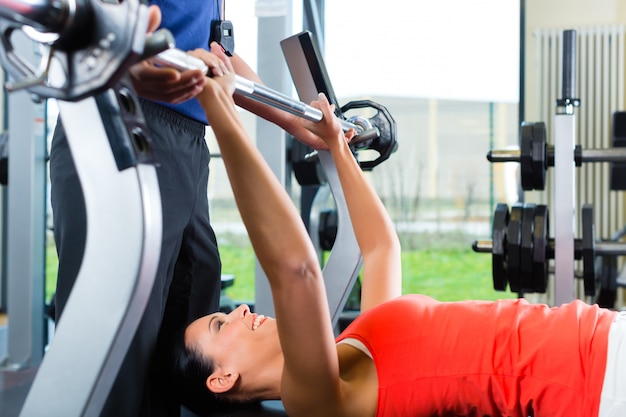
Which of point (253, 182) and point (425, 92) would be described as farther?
point (425, 92)

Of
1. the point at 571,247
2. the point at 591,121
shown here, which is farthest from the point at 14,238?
the point at 591,121

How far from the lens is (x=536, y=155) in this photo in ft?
8.55

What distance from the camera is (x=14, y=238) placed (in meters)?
2.86

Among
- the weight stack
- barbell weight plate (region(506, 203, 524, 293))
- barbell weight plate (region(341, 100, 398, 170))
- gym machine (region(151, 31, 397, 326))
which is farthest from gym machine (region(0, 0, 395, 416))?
the weight stack

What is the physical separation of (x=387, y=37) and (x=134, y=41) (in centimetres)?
422

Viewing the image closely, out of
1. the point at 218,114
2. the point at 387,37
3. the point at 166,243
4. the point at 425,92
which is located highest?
the point at 387,37

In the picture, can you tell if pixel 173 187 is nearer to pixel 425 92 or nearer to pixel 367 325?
pixel 367 325

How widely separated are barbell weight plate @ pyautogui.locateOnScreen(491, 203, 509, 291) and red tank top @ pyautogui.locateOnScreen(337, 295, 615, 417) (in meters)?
1.29

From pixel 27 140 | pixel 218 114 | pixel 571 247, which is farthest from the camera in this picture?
pixel 27 140

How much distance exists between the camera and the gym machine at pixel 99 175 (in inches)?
27.8

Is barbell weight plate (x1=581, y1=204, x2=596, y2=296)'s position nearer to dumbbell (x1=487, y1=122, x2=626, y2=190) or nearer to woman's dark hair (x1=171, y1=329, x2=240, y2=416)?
dumbbell (x1=487, y1=122, x2=626, y2=190)

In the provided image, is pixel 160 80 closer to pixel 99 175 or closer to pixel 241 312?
pixel 99 175

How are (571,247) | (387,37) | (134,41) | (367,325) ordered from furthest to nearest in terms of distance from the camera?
(387,37) < (571,247) < (367,325) < (134,41)

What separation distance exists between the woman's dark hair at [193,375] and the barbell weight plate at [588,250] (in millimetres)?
1691
